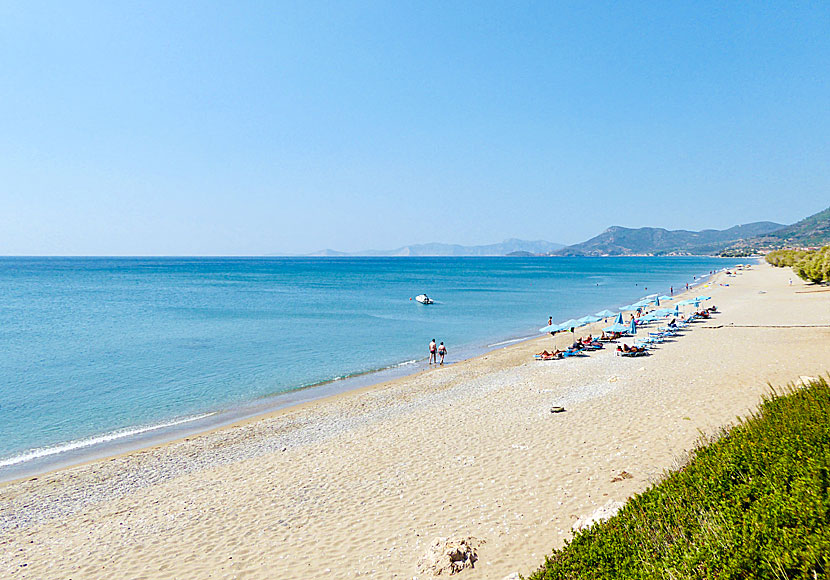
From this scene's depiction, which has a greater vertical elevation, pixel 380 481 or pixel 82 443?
pixel 380 481

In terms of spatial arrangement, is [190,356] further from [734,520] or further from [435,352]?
[734,520]

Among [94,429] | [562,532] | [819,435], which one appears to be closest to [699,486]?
[819,435]

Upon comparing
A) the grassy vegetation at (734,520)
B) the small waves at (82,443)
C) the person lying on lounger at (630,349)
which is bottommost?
the small waves at (82,443)

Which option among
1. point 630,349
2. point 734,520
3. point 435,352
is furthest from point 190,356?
point 734,520

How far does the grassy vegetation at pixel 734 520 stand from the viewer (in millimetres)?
3574

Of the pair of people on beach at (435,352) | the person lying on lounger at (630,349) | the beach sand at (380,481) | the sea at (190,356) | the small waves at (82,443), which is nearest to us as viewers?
the beach sand at (380,481)

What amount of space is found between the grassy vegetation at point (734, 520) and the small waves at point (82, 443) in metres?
16.3

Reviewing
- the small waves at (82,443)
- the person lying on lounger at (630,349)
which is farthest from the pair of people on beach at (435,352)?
the small waves at (82,443)

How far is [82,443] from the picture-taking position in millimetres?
15555

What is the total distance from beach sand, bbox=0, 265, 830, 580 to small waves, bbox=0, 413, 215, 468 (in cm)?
228

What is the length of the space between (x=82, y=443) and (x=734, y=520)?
18443 mm

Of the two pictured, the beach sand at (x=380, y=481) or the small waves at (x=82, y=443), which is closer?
the beach sand at (x=380, y=481)

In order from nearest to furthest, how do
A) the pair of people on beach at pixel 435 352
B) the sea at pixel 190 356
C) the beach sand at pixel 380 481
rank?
the beach sand at pixel 380 481 → the sea at pixel 190 356 → the pair of people on beach at pixel 435 352

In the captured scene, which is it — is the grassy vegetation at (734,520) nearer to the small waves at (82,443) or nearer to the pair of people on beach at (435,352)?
the small waves at (82,443)
